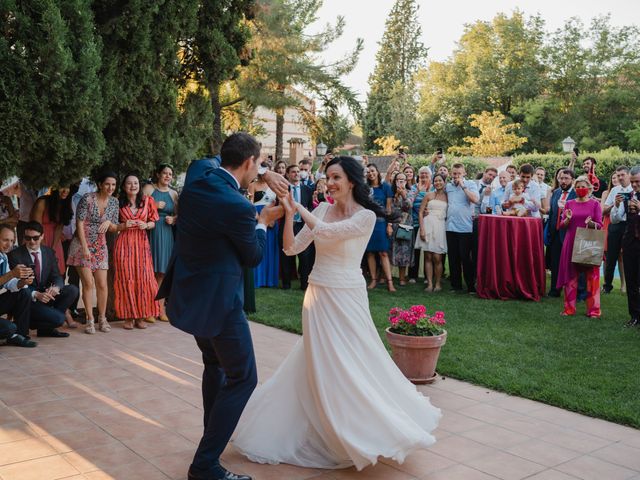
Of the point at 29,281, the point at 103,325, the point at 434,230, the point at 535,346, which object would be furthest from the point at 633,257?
the point at 29,281

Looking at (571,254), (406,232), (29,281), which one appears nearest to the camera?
(29,281)

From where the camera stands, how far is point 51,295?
285 inches

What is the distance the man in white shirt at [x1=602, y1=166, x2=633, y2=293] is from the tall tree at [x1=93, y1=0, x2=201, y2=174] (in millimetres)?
6574

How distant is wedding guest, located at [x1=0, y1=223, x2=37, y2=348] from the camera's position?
673 cm

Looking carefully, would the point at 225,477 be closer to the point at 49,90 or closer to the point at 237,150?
the point at 237,150

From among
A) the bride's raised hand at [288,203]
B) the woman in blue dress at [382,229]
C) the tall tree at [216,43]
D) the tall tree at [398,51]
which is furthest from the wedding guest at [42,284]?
the tall tree at [398,51]

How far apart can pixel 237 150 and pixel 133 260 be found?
4843 millimetres

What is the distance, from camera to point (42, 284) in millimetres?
7355

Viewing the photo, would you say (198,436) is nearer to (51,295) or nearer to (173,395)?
(173,395)

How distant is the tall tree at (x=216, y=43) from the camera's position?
845cm

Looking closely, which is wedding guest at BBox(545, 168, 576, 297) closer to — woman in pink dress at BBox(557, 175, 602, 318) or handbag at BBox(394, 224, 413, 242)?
woman in pink dress at BBox(557, 175, 602, 318)

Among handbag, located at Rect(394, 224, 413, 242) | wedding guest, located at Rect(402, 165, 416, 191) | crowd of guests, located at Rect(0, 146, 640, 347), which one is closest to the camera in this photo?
crowd of guests, located at Rect(0, 146, 640, 347)

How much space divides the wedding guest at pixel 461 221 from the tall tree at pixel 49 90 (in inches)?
231

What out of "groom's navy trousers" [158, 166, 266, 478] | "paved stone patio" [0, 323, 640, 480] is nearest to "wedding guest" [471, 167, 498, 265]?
"paved stone patio" [0, 323, 640, 480]
